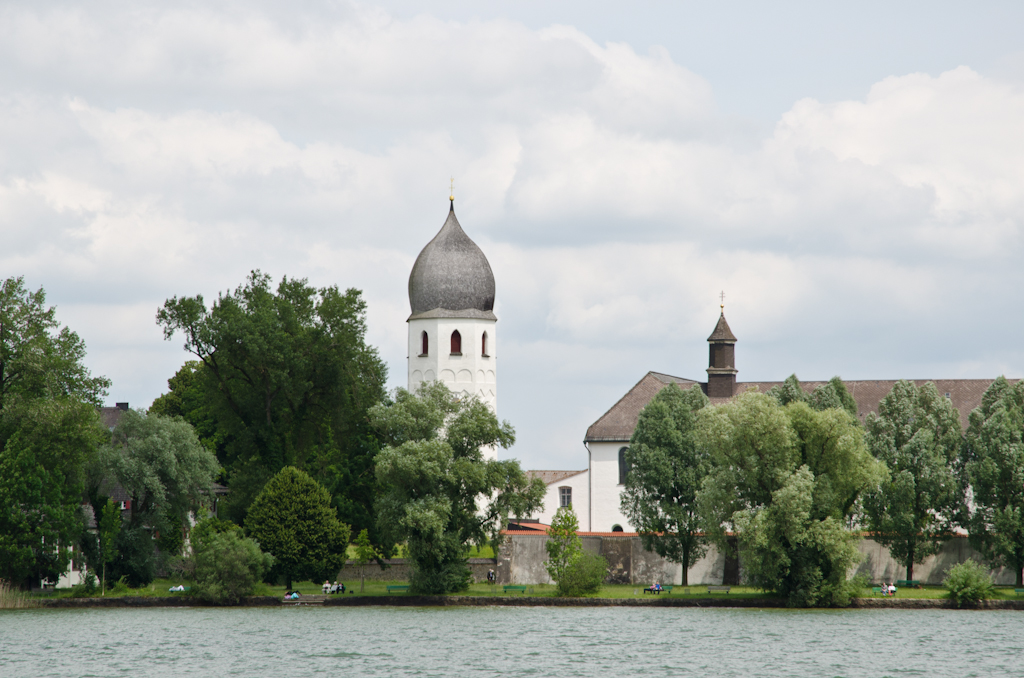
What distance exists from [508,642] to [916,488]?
72.0 feet

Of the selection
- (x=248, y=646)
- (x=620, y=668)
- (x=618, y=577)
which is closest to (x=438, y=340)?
(x=618, y=577)

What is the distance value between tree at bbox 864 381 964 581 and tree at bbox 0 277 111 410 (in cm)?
3104

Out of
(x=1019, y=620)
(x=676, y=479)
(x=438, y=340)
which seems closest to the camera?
(x=1019, y=620)

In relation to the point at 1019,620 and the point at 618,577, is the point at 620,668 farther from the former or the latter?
the point at 618,577

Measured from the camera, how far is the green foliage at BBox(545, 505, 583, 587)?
54.4 meters

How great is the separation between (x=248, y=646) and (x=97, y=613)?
39.0ft

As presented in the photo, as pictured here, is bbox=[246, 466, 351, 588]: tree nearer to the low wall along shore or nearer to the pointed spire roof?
the low wall along shore

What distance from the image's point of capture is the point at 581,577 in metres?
53.0

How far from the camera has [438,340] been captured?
69875mm

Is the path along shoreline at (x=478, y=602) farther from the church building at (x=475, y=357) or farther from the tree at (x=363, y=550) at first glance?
the church building at (x=475, y=357)

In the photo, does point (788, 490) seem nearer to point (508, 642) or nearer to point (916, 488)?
point (916, 488)

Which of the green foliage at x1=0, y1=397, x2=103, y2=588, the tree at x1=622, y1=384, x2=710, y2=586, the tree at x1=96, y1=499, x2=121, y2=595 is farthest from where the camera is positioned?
the tree at x1=622, y1=384, x2=710, y2=586

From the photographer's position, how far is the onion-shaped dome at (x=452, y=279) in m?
70.2

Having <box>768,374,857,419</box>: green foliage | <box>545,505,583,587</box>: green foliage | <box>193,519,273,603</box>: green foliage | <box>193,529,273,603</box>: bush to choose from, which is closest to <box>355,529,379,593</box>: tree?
<box>193,519,273,603</box>: green foliage
